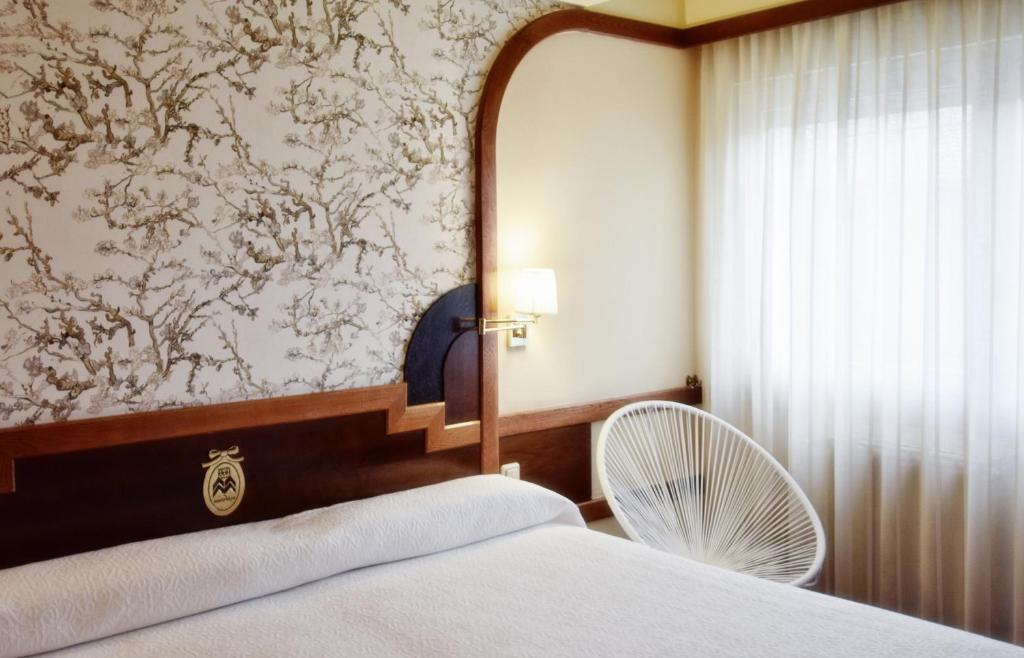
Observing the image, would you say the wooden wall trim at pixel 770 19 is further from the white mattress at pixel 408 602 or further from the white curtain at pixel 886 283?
the white mattress at pixel 408 602

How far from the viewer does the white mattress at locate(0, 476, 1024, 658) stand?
5.71 ft

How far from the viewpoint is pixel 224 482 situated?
7.33 ft

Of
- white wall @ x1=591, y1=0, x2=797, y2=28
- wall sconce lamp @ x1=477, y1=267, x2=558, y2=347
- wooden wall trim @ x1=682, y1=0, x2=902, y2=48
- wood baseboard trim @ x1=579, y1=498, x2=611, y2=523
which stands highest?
white wall @ x1=591, y1=0, x2=797, y2=28

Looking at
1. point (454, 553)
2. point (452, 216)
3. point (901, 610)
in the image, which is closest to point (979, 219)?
point (901, 610)

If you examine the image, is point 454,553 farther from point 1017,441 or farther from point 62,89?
point 1017,441

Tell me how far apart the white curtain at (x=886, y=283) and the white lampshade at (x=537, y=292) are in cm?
86

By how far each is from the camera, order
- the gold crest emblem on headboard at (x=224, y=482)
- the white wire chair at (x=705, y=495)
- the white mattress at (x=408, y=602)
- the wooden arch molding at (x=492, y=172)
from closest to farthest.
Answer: the white mattress at (x=408, y=602) < the gold crest emblem on headboard at (x=224, y=482) < the wooden arch molding at (x=492, y=172) < the white wire chair at (x=705, y=495)

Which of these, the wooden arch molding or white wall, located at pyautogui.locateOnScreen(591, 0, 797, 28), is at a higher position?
white wall, located at pyautogui.locateOnScreen(591, 0, 797, 28)

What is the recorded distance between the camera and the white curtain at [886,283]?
264 centimetres

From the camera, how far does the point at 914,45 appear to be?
279cm

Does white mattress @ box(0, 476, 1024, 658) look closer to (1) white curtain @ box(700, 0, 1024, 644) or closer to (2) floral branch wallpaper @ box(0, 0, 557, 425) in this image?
(2) floral branch wallpaper @ box(0, 0, 557, 425)

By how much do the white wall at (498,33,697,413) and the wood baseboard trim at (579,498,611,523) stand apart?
341 mm

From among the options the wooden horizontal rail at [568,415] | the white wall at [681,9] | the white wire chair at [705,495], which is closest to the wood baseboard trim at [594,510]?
the white wire chair at [705,495]

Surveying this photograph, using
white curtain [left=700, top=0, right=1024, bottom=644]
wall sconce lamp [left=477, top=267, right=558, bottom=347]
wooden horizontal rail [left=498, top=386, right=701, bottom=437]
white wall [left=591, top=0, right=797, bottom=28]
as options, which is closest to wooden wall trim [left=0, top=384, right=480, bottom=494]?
wooden horizontal rail [left=498, top=386, right=701, bottom=437]
